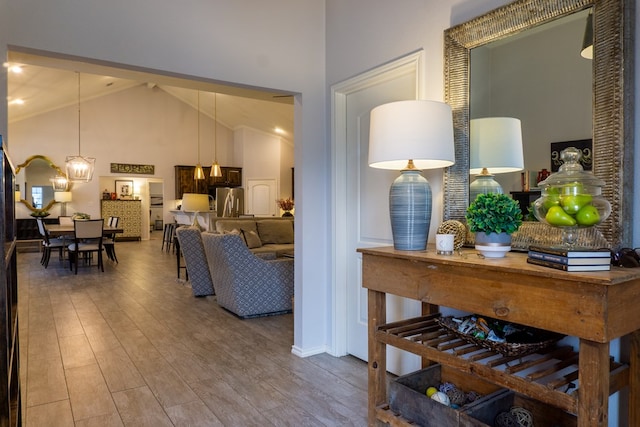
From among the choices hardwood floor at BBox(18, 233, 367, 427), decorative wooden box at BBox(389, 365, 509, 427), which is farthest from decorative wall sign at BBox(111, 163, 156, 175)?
decorative wooden box at BBox(389, 365, 509, 427)

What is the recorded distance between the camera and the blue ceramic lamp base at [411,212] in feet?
6.47

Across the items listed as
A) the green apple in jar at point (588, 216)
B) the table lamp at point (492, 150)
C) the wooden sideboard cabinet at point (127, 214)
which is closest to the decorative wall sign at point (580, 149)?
the table lamp at point (492, 150)

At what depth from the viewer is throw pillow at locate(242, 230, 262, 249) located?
611 centimetres

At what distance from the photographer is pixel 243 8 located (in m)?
2.96

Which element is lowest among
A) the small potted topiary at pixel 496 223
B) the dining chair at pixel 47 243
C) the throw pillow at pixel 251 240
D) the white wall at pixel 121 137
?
the dining chair at pixel 47 243

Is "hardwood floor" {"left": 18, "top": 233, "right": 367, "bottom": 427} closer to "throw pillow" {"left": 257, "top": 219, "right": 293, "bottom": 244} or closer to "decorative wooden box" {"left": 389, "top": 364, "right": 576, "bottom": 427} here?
"decorative wooden box" {"left": 389, "top": 364, "right": 576, "bottom": 427}

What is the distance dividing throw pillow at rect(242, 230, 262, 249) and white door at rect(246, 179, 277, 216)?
6.63 m

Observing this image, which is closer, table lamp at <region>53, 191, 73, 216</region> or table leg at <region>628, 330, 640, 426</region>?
table leg at <region>628, 330, 640, 426</region>

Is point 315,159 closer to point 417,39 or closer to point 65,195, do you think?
point 417,39

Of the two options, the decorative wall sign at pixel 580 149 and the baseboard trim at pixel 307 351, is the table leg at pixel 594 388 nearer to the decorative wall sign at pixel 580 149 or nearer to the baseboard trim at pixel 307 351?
the decorative wall sign at pixel 580 149

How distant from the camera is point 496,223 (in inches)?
65.0

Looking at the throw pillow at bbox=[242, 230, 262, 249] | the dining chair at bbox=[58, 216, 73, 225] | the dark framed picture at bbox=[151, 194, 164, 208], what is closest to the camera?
the throw pillow at bbox=[242, 230, 262, 249]

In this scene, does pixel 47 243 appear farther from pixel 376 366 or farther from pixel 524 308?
pixel 524 308

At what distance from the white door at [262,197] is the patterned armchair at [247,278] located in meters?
8.33
